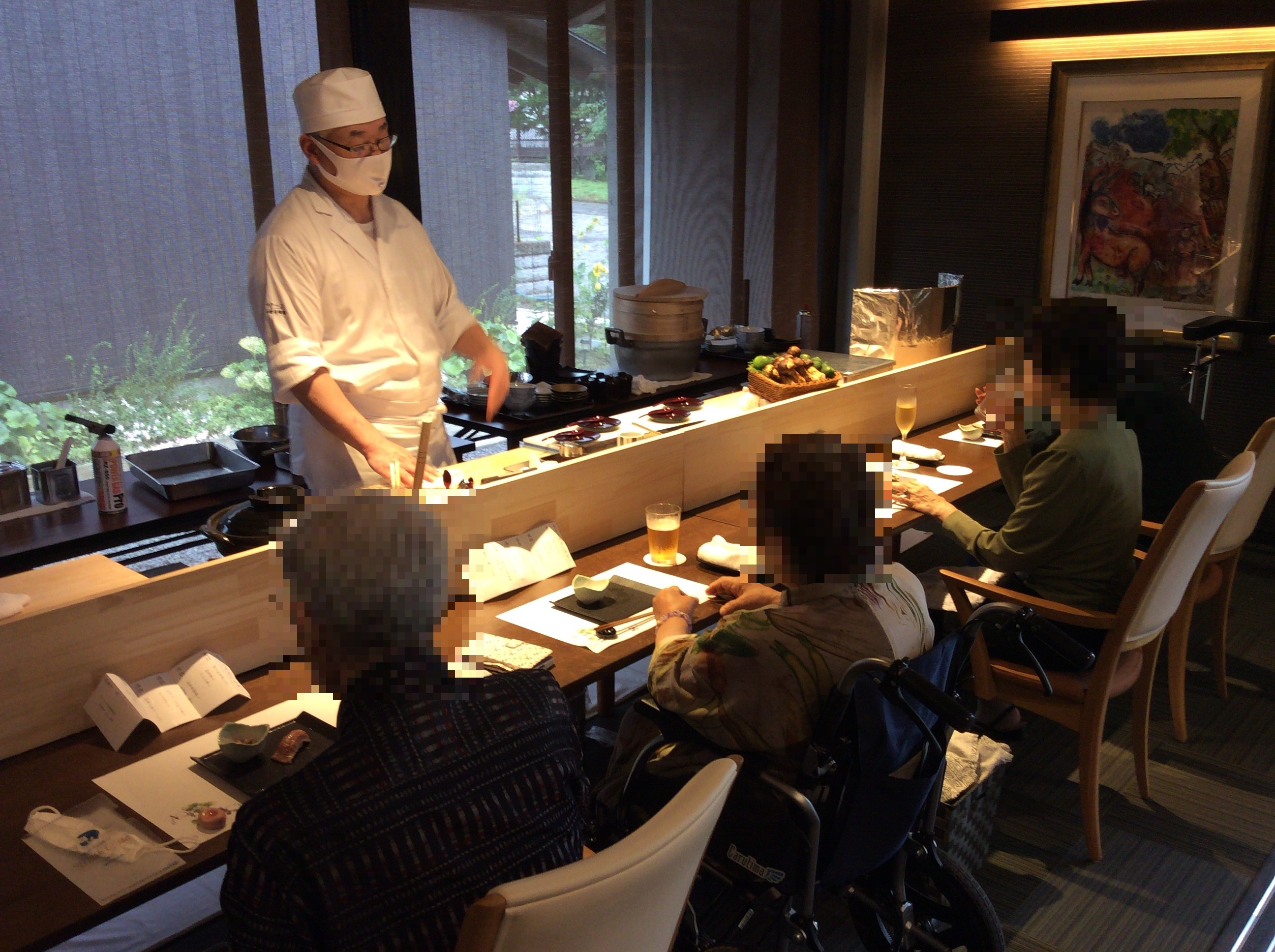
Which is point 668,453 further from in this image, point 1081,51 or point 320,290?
point 1081,51

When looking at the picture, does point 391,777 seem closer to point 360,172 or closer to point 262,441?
point 360,172

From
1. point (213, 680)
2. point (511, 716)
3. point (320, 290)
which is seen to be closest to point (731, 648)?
point (511, 716)

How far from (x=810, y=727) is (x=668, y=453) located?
3.80 ft

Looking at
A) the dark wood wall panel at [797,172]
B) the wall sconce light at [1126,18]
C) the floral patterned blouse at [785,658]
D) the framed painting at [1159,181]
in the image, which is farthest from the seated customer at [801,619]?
the wall sconce light at [1126,18]

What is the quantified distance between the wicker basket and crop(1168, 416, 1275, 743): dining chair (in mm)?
1014

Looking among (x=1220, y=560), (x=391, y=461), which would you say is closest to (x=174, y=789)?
(x=391, y=461)

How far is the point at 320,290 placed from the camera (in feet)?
8.99

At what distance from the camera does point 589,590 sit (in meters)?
2.14

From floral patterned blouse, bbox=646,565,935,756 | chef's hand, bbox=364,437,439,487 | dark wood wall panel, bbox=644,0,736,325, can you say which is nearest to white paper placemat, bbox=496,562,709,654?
floral patterned blouse, bbox=646,565,935,756

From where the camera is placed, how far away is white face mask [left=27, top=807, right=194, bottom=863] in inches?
53.6

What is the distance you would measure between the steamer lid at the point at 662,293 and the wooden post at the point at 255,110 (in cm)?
136

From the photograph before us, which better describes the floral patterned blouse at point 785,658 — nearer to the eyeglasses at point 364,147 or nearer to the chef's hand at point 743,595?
the chef's hand at point 743,595

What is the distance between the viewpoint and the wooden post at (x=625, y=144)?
4.80 meters

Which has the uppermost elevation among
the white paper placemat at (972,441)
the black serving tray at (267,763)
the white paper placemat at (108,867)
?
the white paper placemat at (972,441)
